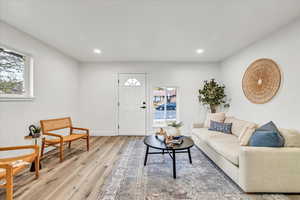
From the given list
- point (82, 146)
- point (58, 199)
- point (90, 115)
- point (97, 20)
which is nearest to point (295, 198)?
point (58, 199)

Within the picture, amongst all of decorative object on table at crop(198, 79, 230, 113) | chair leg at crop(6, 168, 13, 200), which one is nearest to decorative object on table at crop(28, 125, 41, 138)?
chair leg at crop(6, 168, 13, 200)

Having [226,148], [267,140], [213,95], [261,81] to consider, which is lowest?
[226,148]

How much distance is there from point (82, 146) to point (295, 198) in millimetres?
3907

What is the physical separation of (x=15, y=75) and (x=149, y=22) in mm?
2600

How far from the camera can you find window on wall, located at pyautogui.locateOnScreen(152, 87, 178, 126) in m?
4.26

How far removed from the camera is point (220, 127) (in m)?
2.99

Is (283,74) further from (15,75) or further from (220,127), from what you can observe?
(15,75)

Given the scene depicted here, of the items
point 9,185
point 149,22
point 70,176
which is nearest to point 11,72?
point 9,185

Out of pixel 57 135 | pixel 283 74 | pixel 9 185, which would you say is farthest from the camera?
pixel 57 135

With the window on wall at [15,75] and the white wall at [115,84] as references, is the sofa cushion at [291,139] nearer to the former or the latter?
the white wall at [115,84]

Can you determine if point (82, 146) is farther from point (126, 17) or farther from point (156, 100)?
point (126, 17)

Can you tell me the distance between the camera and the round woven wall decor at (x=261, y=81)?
229 cm

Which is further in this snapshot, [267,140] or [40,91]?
[40,91]

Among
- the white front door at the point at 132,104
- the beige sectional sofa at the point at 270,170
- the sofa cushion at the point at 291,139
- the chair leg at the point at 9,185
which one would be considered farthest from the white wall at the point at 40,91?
the sofa cushion at the point at 291,139
